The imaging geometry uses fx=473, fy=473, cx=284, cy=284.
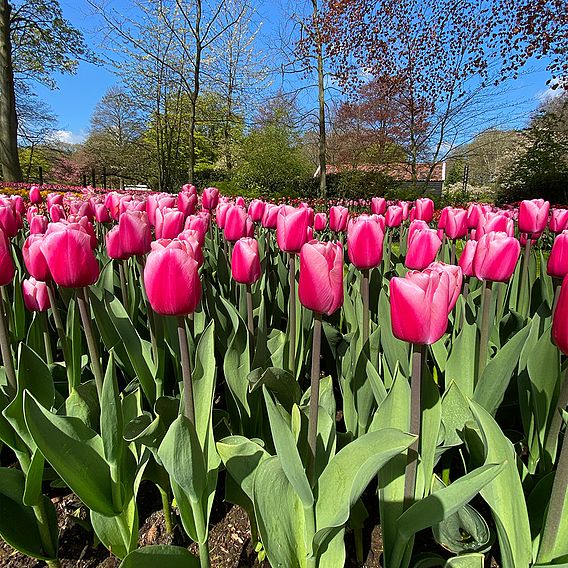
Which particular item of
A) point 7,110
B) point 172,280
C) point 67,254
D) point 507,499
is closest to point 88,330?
point 67,254

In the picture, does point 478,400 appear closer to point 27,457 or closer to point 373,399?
point 373,399

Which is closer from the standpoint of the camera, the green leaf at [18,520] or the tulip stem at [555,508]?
the tulip stem at [555,508]

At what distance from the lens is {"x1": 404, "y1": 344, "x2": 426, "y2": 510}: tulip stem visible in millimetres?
898

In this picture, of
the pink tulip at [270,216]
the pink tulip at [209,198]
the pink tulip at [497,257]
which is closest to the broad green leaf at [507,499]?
the pink tulip at [497,257]

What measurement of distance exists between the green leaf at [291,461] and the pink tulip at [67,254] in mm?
599

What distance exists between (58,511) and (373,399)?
3.48ft

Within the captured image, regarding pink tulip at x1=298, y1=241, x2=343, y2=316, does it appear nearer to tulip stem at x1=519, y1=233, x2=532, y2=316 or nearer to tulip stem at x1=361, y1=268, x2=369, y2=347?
tulip stem at x1=361, y1=268, x2=369, y2=347

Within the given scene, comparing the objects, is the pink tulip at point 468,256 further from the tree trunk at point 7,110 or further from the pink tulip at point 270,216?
the tree trunk at point 7,110

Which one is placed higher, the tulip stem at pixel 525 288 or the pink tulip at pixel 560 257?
the pink tulip at pixel 560 257

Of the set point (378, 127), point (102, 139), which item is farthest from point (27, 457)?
point (102, 139)

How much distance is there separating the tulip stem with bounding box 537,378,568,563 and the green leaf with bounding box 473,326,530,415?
1.18ft

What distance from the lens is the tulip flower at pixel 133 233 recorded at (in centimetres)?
147

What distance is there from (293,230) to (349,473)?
0.82m

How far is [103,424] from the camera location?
1.11m
